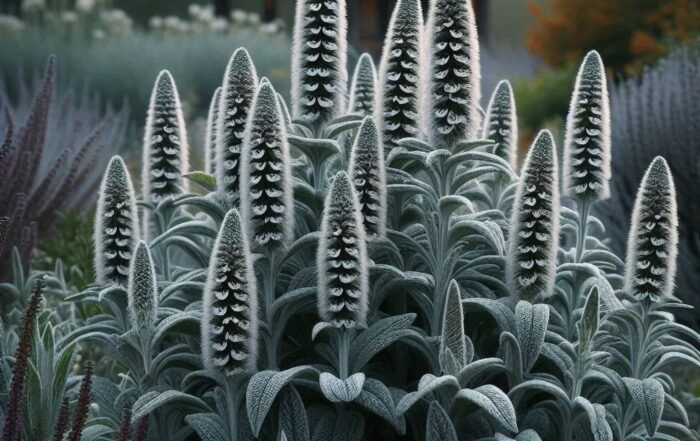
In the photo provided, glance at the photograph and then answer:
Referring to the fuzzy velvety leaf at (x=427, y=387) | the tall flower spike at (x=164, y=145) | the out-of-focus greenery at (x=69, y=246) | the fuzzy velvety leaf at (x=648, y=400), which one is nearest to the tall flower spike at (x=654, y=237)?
the fuzzy velvety leaf at (x=648, y=400)

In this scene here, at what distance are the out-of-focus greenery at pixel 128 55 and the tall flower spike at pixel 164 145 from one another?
7972mm

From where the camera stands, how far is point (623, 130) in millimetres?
6582

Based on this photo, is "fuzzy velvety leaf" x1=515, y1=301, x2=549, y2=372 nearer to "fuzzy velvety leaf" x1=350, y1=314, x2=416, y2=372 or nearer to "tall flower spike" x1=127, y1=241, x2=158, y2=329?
"fuzzy velvety leaf" x1=350, y1=314, x2=416, y2=372

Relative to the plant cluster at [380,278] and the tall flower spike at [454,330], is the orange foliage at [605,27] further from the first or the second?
the tall flower spike at [454,330]

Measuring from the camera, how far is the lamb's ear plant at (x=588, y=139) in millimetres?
3439

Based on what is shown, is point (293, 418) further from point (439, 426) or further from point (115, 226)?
point (115, 226)

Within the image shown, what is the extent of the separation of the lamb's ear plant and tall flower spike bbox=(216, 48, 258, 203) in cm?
106

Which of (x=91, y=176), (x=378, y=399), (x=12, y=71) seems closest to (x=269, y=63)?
(x=12, y=71)

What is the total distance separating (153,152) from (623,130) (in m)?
3.74

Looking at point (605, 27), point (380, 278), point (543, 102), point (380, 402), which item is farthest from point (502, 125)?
point (605, 27)

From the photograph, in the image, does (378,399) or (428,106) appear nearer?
(378,399)

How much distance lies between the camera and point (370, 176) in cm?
311

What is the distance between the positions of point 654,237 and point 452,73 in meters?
0.80

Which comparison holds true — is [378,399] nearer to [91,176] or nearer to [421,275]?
[421,275]
